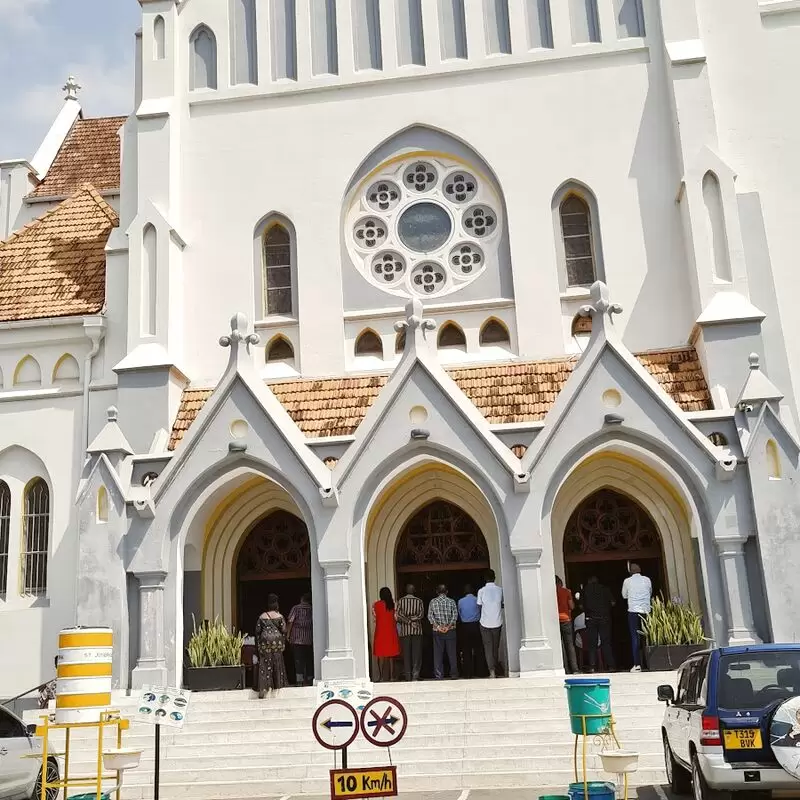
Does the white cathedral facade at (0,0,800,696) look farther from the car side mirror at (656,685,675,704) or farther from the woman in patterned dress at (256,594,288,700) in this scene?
the car side mirror at (656,685,675,704)

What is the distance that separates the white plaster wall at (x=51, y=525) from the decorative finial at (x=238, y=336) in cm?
413

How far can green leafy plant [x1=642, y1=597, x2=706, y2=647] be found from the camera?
16.6 m

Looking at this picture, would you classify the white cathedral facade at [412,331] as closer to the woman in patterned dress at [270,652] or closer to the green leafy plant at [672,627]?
the green leafy plant at [672,627]

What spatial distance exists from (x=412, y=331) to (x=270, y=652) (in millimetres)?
5889

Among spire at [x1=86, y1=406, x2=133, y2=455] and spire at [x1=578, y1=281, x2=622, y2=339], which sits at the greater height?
spire at [x1=578, y1=281, x2=622, y2=339]

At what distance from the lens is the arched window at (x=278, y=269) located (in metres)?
21.2

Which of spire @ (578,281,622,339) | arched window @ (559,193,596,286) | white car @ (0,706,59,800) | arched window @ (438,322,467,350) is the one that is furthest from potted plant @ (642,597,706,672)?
white car @ (0,706,59,800)

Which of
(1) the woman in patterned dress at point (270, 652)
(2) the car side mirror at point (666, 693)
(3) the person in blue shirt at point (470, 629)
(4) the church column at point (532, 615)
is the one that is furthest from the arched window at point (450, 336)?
(2) the car side mirror at point (666, 693)

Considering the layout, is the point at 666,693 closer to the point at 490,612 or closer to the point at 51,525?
the point at 490,612

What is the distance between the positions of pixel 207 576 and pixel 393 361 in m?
5.38

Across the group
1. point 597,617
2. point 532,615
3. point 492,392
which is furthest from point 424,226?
point 597,617

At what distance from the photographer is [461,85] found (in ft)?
70.9

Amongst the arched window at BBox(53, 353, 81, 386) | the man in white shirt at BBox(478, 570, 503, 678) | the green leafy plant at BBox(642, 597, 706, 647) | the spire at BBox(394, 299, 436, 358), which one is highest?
the arched window at BBox(53, 353, 81, 386)

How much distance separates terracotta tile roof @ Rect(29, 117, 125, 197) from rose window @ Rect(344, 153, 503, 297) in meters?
10.4
